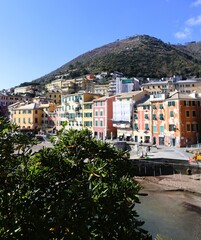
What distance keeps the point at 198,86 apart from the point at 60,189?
12277cm

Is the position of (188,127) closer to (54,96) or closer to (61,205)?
(61,205)

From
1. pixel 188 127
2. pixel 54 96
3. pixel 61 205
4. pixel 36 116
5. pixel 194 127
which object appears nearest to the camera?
pixel 61 205

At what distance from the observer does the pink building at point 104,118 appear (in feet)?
249

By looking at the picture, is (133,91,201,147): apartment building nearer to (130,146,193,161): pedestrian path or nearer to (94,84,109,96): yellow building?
(130,146,193,161): pedestrian path

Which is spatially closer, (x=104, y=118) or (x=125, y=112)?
(x=125, y=112)

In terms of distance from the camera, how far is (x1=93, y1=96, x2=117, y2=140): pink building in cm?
7577

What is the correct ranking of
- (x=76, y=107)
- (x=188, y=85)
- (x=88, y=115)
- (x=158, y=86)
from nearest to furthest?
1. (x=88, y=115)
2. (x=76, y=107)
3. (x=188, y=85)
4. (x=158, y=86)

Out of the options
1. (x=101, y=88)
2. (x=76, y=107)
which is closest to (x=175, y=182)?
(x=76, y=107)

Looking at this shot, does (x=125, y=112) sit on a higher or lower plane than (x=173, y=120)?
higher

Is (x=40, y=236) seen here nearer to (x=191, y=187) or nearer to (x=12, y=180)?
(x=12, y=180)

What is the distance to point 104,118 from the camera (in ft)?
250

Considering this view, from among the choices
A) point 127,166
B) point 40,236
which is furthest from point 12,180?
point 127,166

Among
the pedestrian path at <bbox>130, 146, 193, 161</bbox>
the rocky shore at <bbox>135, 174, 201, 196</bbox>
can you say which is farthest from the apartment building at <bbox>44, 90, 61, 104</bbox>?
the rocky shore at <bbox>135, 174, 201, 196</bbox>

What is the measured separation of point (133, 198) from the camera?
8.61 meters
